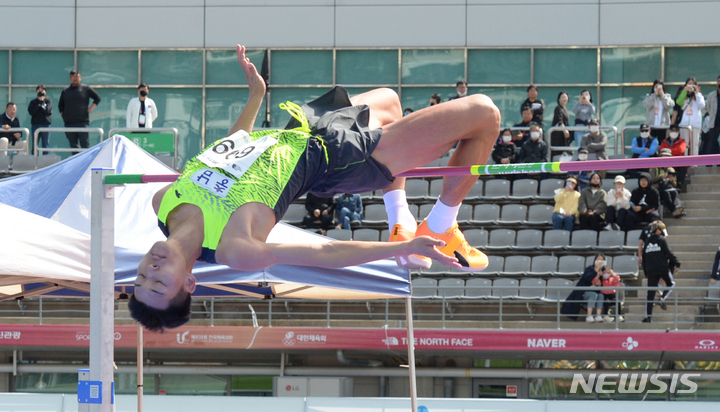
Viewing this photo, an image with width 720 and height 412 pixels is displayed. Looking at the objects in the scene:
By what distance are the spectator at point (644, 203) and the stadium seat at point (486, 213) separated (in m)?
2.12

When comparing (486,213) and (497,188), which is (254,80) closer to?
(486,213)

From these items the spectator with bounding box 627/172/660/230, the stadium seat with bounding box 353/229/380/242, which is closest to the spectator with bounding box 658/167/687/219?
the spectator with bounding box 627/172/660/230

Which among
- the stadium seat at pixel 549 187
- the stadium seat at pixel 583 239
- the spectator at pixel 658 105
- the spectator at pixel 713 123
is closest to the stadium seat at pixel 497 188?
the stadium seat at pixel 549 187

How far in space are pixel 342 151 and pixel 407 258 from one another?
2.49 feet

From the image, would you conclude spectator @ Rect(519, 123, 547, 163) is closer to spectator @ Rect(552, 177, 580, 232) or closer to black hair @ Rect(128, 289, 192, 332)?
spectator @ Rect(552, 177, 580, 232)

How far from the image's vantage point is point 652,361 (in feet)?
42.7

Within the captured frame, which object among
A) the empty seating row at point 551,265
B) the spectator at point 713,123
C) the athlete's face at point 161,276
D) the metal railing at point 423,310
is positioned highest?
the spectator at point 713,123

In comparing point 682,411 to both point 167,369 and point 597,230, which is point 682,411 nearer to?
point 597,230

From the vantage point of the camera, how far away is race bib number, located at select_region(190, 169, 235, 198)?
398 centimetres

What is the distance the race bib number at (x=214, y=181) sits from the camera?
3.98m

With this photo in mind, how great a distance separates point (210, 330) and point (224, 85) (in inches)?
353

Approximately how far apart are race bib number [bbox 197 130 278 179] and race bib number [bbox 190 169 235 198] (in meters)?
0.04

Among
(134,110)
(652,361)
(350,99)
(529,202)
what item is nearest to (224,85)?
(134,110)

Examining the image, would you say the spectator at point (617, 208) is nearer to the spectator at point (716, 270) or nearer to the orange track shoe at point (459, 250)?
the spectator at point (716, 270)
